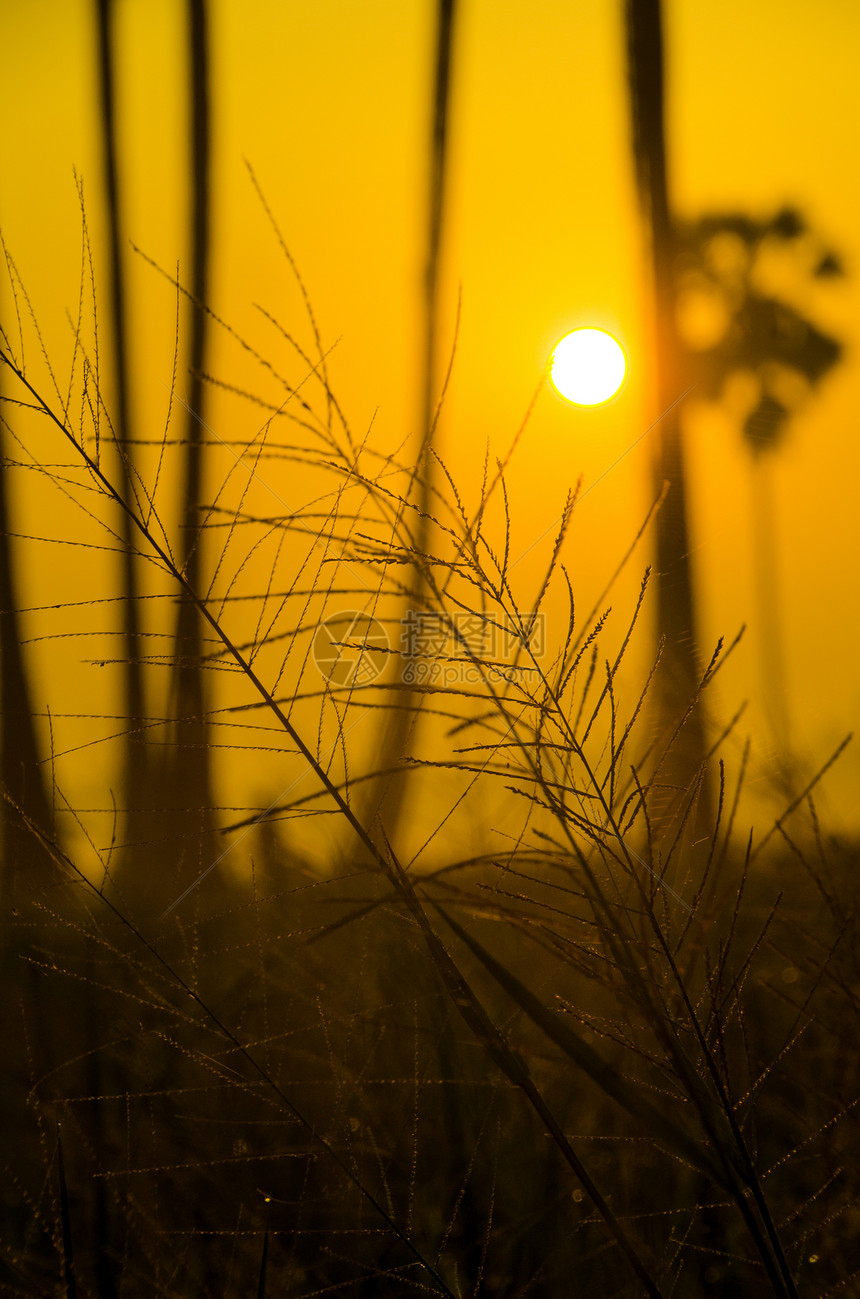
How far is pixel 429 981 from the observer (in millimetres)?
1160

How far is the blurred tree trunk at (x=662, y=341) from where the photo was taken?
141 cm

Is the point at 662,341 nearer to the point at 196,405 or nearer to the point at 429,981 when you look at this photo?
the point at 196,405

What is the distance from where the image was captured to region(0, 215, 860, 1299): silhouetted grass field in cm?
47

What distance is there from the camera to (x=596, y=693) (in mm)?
709

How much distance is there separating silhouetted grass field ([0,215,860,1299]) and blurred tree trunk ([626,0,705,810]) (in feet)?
1.00

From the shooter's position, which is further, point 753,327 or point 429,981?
point 753,327

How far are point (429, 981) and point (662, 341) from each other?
5.39 feet

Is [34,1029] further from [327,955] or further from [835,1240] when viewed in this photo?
[835,1240]
